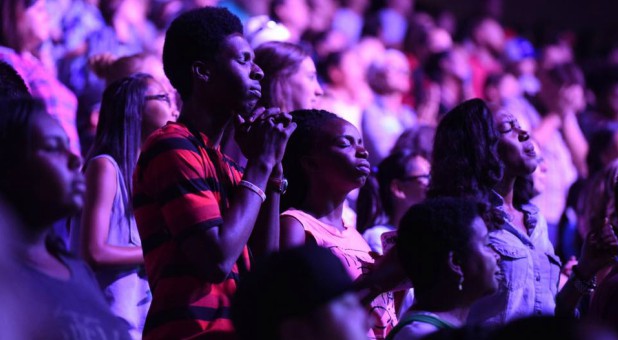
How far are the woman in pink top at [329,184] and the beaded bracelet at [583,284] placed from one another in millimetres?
842

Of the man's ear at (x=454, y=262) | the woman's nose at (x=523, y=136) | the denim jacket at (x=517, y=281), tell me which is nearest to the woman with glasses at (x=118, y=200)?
the man's ear at (x=454, y=262)

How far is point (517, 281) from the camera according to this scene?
13.5 ft

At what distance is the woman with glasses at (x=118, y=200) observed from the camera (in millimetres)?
4070

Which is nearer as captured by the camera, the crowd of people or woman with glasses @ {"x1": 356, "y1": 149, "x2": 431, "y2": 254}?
the crowd of people

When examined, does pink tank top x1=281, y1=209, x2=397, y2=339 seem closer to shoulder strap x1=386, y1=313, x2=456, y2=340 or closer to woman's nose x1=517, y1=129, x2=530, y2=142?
shoulder strap x1=386, y1=313, x2=456, y2=340

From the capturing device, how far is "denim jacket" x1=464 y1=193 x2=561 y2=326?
4.06 metres

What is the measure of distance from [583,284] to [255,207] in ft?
6.09

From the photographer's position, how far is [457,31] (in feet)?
42.1

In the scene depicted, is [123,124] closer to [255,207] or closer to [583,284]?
[255,207]

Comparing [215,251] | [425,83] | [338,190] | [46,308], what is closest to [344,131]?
[338,190]

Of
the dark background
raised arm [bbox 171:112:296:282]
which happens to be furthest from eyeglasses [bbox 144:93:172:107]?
the dark background

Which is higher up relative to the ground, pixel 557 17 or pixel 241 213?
pixel 241 213

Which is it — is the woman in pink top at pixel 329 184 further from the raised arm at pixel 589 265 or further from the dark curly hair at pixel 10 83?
the dark curly hair at pixel 10 83

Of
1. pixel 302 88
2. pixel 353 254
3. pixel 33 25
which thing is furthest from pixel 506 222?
pixel 33 25
